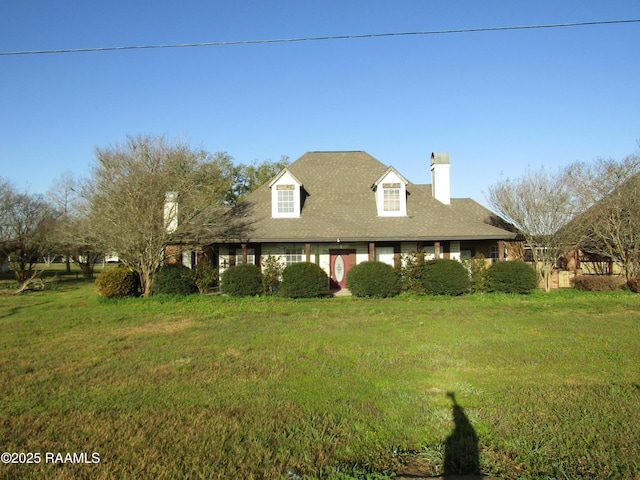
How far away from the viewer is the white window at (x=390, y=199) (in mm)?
20859

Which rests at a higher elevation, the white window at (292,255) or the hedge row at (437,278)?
the white window at (292,255)

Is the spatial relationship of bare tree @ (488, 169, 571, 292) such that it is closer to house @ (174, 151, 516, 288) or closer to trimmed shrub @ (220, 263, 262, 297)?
house @ (174, 151, 516, 288)

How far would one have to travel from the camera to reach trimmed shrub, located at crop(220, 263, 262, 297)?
17.5m

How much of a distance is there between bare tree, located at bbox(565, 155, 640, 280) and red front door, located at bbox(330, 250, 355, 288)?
1015cm

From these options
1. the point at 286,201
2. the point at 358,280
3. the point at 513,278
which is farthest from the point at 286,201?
the point at 513,278

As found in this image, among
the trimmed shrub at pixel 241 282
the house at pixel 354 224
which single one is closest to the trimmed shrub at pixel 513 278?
the house at pixel 354 224

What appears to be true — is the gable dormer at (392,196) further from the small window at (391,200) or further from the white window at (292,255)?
the white window at (292,255)

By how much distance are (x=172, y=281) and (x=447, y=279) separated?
11.0m

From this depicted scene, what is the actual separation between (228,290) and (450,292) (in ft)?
29.5

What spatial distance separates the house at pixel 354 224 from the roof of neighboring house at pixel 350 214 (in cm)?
4

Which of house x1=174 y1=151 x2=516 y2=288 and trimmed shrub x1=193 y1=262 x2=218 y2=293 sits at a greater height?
house x1=174 y1=151 x2=516 y2=288

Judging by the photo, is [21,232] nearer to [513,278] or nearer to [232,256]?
[232,256]

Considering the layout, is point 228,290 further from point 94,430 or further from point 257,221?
point 94,430

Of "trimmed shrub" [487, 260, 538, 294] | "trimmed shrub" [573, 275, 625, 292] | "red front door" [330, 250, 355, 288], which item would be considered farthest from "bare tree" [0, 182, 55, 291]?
"trimmed shrub" [573, 275, 625, 292]
